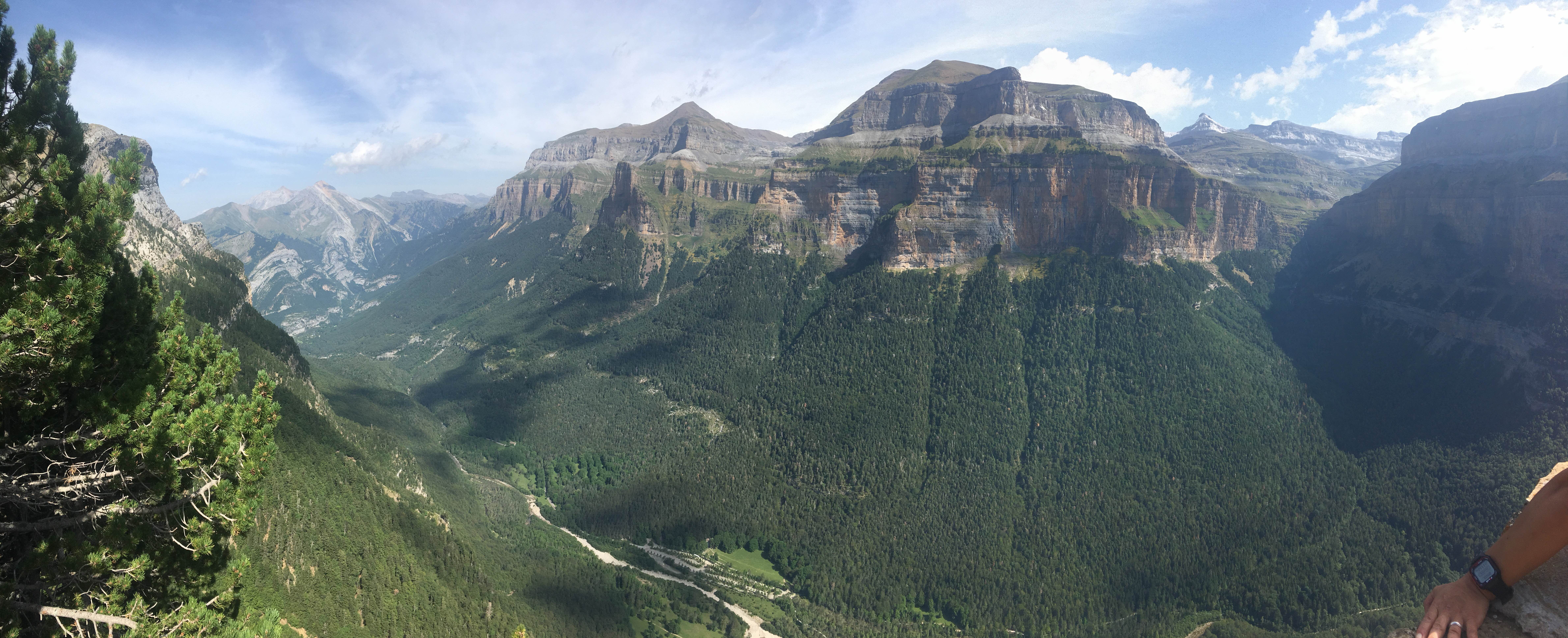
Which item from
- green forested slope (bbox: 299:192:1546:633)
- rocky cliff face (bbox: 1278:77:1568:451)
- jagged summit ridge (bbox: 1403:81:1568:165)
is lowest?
green forested slope (bbox: 299:192:1546:633)

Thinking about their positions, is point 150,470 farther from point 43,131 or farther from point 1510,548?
point 1510,548

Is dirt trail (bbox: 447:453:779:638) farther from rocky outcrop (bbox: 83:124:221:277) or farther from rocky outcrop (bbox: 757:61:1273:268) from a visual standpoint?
rocky outcrop (bbox: 757:61:1273:268)

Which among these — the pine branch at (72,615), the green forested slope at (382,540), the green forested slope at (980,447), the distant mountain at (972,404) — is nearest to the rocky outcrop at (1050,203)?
the distant mountain at (972,404)

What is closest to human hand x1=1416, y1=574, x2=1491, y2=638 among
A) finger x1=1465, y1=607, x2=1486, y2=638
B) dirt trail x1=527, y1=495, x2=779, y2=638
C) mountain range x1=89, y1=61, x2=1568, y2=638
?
finger x1=1465, y1=607, x2=1486, y2=638

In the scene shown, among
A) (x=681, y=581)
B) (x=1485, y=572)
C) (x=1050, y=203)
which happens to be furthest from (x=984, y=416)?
(x=1485, y=572)

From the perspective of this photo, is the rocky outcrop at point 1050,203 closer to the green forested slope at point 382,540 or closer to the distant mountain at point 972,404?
the distant mountain at point 972,404

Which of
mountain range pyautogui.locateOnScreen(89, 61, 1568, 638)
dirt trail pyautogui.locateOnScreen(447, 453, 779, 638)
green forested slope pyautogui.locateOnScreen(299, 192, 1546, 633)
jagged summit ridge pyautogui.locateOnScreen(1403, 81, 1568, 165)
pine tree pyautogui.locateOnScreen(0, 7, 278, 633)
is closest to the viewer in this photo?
pine tree pyautogui.locateOnScreen(0, 7, 278, 633)

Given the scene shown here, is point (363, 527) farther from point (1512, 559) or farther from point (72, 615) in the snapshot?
point (1512, 559)

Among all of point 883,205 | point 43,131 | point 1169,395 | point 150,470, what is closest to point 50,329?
point 150,470
